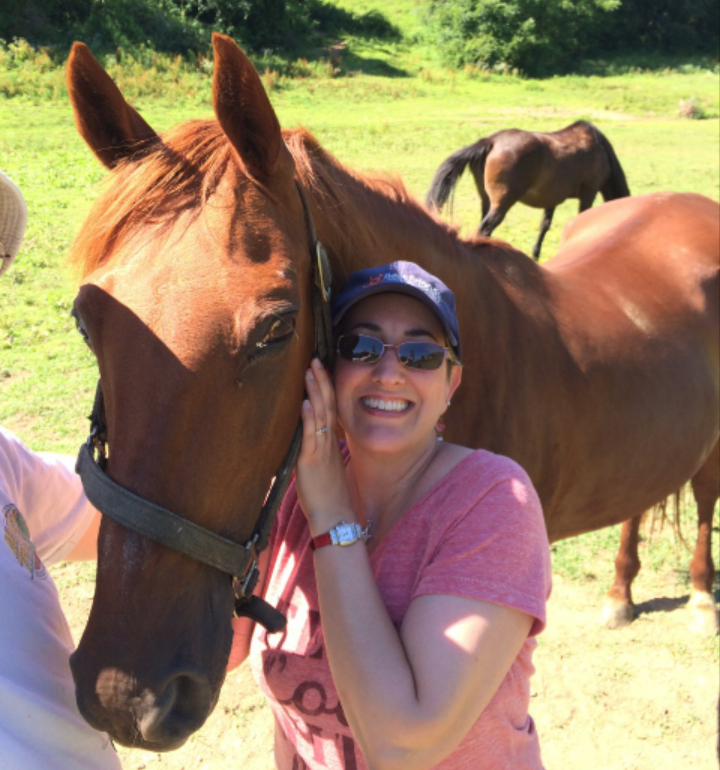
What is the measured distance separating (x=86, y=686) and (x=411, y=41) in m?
42.3

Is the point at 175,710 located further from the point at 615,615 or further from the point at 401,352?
the point at 615,615

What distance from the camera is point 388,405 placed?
147cm

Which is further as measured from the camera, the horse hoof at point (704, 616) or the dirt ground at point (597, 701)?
the horse hoof at point (704, 616)

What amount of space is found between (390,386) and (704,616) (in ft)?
10.4

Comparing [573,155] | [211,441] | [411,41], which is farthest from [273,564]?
[411,41]

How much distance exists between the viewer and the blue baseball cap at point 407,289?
1.47 metres

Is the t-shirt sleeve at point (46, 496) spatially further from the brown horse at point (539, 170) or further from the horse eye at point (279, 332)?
the brown horse at point (539, 170)

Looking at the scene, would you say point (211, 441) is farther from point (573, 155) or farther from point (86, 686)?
point (573, 155)

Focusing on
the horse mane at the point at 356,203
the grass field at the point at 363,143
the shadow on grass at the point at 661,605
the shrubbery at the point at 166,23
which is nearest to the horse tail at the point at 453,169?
the grass field at the point at 363,143

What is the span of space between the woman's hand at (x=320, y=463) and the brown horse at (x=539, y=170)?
8866 mm

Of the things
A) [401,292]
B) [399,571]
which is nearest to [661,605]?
[399,571]

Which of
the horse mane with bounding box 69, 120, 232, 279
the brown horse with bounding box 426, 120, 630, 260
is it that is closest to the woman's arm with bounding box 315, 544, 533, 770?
the horse mane with bounding box 69, 120, 232, 279

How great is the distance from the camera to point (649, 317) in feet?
10.0

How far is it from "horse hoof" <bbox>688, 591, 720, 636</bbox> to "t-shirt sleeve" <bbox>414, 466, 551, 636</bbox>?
2.93 m
